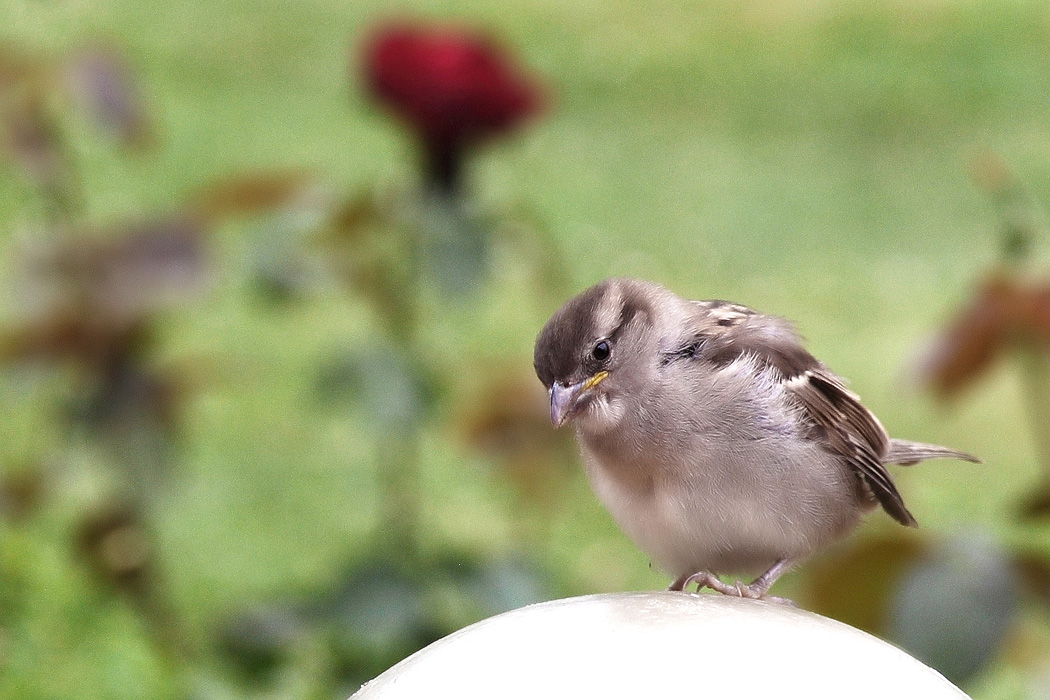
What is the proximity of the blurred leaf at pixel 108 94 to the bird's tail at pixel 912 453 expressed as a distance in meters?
1.88

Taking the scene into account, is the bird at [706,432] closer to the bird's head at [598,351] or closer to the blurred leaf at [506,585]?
the bird's head at [598,351]

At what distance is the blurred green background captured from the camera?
349cm

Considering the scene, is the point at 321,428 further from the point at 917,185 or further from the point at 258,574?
the point at 917,185

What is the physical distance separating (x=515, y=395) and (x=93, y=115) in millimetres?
1132

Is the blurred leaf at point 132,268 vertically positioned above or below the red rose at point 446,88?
below

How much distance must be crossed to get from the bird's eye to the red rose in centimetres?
121

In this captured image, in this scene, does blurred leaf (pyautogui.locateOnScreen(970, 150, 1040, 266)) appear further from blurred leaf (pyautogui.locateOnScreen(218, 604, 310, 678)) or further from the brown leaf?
blurred leaf (pyautogui.locateOnScreen(218, 604, 310, 678))

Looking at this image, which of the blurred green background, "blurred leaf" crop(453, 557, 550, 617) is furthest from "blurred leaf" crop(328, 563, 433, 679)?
"blurred leaf" crop(453, 557, 550, 617)

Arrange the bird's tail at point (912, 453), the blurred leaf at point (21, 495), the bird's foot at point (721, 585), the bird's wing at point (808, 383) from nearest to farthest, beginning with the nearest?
the bird's foot at point (721, 585)
the bird's wing at point (808, 383)
the bird's tail at point (912, 453)
the blurred leaf at point (21, 495)

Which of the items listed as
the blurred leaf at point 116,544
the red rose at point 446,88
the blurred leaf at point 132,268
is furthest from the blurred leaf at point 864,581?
the blurred leaf at point 116,544

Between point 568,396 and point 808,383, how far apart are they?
1.27 feet

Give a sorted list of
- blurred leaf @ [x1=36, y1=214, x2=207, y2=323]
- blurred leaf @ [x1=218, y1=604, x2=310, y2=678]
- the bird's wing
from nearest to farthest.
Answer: the bird's wing → blurred leaf @ [x1=36, y1=214, x2=207, y2=323] → blurred leaf @ [x1=218, y1=604, x2=310, y2=678]

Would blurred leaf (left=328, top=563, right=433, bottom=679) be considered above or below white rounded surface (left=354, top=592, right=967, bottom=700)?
below

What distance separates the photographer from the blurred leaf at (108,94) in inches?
139
